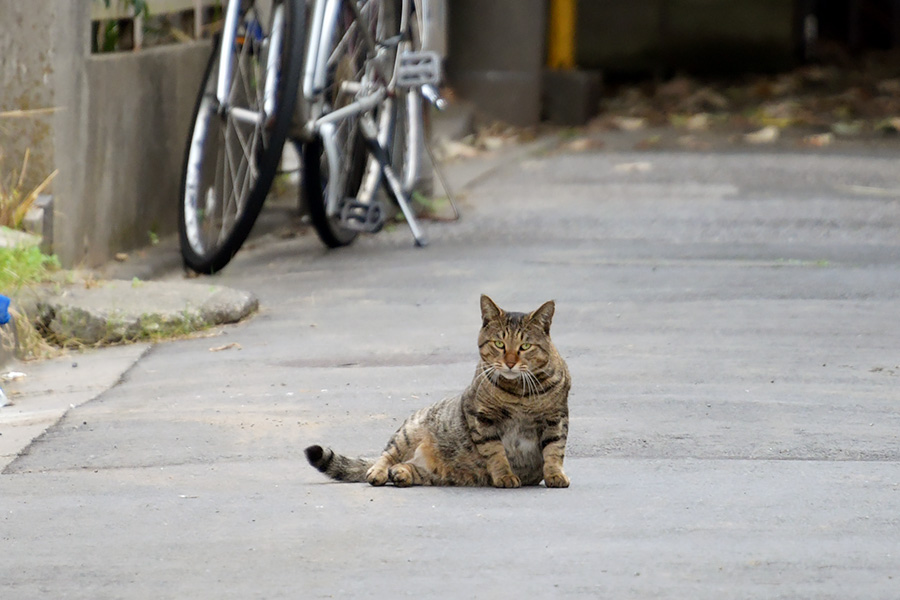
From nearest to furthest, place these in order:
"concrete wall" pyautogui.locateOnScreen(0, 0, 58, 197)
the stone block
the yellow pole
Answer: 1. "concrete wall" pyautogui.locateOnScreen(0, 0, 58, 197)
2. the stone block
3. the yellow pole

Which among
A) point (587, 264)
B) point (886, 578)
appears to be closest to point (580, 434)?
point (886, 578)

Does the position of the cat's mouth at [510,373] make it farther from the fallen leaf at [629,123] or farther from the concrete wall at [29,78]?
the fallen leaf at [629,123]

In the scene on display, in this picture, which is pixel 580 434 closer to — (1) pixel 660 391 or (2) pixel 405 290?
(1) pixel 660 391

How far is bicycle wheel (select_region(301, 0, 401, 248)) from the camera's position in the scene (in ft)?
29.7

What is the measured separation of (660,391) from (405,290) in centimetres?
252

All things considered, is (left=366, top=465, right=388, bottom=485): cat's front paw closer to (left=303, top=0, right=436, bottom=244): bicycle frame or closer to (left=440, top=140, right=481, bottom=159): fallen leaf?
(left=303, top=0, right=436, bottom=244): bicycle frame

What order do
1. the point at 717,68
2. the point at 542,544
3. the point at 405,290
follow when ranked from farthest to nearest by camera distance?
the point at 717,68, the point at 405,290, the point at 542,544

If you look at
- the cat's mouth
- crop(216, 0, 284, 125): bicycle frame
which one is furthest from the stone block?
the cat's mouth

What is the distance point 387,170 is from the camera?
30.9 ft

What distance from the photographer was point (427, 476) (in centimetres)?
482

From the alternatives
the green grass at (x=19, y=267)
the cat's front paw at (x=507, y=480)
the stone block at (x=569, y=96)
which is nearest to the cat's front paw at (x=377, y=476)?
the cat's front paw at (x=507, y=480)

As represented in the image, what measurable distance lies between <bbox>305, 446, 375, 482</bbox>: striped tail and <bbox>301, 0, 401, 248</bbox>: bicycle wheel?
4052 mm

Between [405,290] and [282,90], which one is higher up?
[282,90]

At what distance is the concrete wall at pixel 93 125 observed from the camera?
8062mm
